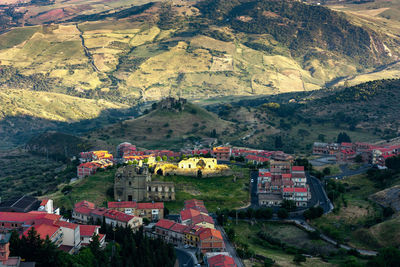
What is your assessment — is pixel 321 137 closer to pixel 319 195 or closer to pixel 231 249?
pixel 319 195

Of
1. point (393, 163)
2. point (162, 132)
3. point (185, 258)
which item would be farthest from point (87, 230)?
point (162, 132)

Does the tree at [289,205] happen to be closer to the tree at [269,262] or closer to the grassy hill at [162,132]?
the tree at [269,262]

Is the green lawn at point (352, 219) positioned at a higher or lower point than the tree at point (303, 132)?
higher

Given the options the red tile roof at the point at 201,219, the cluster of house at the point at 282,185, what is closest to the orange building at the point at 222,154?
the cluster of house at the point at 282,185

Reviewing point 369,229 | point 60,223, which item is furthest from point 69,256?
point 369,229

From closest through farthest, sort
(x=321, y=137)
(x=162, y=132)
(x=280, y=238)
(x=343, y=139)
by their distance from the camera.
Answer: (x=280, y=238), (x=343, y=139), (x=321, y=137), (x=162, y=132)

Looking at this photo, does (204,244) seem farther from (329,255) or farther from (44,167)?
(44,167)
